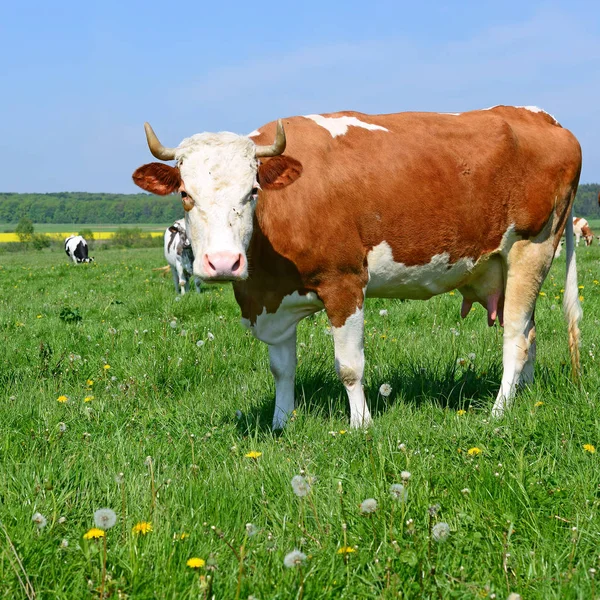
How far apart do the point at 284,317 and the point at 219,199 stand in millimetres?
1315

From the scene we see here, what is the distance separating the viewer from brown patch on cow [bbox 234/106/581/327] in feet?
16.8

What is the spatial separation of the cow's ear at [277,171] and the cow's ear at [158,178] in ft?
1.86

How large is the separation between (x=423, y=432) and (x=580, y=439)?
87 centimetres

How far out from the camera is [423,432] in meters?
4.24

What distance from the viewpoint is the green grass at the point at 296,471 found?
270 centimetres

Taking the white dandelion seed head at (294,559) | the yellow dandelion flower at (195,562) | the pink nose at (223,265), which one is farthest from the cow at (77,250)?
the white dandelion seed head at (294,559)

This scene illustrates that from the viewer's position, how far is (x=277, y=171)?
15.8 feet

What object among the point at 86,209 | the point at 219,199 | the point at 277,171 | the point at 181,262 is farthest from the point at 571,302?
the point at 86,209

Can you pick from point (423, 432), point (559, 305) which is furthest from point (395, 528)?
point (559, 305)

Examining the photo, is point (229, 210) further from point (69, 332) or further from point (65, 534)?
point (69, 332)

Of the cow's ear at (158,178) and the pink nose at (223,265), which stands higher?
the cow's ear at (158,178)

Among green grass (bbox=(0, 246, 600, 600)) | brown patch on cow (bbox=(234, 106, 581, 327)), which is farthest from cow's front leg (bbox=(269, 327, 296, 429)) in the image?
brown patch on cow (bbox=(234, 106, 581, 327))

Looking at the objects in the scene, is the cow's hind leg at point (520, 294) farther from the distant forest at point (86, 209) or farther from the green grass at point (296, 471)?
the distant forest at point (86, 209)

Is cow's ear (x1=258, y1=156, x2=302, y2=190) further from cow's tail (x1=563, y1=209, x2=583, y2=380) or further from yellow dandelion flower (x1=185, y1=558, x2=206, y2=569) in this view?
yellow dandelion flower (x1=185, y1=558, x2=206, y2=569)
